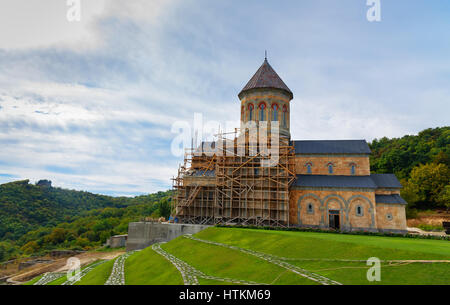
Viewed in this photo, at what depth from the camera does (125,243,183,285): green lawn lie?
1143cm

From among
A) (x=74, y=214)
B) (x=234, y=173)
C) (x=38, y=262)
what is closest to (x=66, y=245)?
(x=38, y=262)

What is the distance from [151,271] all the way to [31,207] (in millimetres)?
60308

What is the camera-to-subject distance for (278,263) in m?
11.6

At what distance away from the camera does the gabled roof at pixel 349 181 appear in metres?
26.5

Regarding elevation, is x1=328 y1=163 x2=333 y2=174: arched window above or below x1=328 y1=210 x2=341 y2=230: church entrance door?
above

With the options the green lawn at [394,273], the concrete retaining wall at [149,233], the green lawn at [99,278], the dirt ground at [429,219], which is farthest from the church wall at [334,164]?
the green lawn at [99,278]

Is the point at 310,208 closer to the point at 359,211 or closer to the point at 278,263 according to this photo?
the point at 359,211

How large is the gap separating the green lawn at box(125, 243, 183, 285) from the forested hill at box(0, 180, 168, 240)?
163ft

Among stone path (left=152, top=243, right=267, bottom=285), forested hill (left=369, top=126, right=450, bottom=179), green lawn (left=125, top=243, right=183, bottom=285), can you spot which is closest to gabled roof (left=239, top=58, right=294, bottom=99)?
green lawn (left=125, top=243, right=183, bottom=285)

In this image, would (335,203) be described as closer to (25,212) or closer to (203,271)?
(203,271)

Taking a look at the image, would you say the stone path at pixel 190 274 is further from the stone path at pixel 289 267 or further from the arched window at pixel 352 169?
the arched window at pixel 352 169

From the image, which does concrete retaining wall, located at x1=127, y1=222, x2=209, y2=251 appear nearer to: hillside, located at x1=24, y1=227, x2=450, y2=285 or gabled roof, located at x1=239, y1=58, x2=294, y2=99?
hillside, located at x1=24, y1=227, x2=450, y2=285

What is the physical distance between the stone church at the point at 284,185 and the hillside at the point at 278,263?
9.47m

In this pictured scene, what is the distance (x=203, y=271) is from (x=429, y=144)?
200 feet
